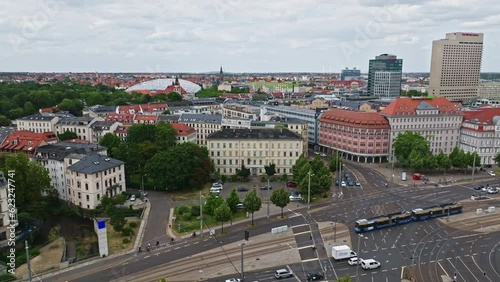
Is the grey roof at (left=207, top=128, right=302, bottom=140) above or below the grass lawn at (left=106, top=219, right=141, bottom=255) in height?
above

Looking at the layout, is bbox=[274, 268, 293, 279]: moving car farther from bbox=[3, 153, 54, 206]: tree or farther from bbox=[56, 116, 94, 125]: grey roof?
bbox=[56, 116, 94, 125]: grey roof

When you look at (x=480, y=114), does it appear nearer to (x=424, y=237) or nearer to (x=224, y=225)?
(x=424, y=237)

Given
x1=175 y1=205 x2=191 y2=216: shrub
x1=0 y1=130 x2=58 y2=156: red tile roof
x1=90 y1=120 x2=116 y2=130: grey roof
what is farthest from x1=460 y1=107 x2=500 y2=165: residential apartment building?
x1=0 y1=130 x2=58 y2=156: red tile roof

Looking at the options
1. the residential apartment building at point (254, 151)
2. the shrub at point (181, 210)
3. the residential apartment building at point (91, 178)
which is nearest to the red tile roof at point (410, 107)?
the residential apartment building at point (254, 151)

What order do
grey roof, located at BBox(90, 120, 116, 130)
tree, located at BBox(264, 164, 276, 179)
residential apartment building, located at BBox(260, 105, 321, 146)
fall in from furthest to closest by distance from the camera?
residential apartment building, located at BBox(260, 105, 321, 146), grey roof, located at BBox(90, 120, 116, 130), tree, located at BBox(264, 164, 276, 179)

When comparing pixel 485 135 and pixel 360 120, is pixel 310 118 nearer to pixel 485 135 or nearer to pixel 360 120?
pixel 360 120

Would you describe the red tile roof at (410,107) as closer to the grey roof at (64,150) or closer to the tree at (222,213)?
the tree at (222,213)

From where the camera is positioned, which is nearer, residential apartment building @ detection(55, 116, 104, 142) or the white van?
the white van
